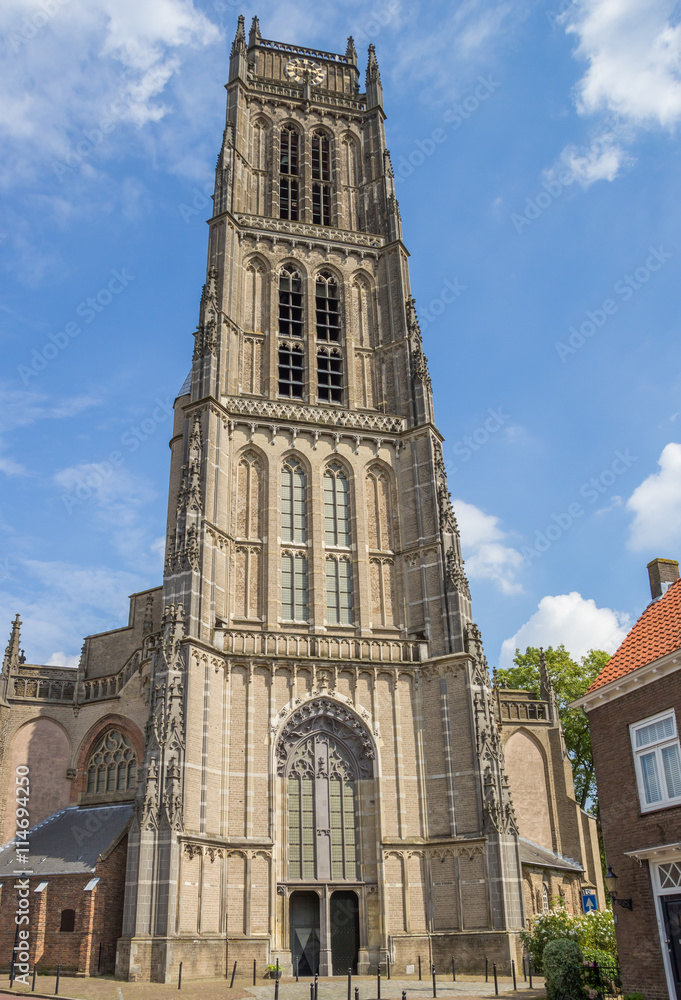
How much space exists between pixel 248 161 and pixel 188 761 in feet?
95.8

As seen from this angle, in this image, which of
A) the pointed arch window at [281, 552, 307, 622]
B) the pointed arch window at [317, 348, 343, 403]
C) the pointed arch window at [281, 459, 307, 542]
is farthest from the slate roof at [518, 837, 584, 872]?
the pointed arch window at [317, 348, 343, 403]

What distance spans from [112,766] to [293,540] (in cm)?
1072

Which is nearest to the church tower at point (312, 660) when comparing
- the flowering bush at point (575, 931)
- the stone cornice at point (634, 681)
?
the flowering bush at point (575, 931)

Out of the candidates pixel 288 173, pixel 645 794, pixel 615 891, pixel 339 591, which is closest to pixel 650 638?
pixel 645 794

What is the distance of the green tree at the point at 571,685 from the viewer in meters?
44.0

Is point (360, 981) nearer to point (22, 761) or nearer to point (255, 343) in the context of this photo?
point (22, 761)

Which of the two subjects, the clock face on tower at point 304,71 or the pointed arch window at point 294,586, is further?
the clock face on tower at point 304,71

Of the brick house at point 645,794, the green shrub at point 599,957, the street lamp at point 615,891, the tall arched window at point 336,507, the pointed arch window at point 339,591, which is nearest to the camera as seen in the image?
the brick house at point 645,794

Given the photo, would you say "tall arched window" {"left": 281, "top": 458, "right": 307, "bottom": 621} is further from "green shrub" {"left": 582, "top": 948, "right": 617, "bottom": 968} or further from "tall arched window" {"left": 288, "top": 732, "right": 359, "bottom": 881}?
"green shrub" {"left": 582, "top": 948, "right": 617, "bottom": 968}

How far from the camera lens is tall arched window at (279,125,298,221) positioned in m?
42.2

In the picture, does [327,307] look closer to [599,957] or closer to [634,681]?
[634,681]

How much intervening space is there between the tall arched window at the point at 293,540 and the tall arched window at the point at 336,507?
89 centimetres

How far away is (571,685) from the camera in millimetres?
45031

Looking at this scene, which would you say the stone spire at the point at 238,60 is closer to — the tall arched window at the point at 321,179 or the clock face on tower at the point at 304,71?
the clock face on tower at the point at 304,71
